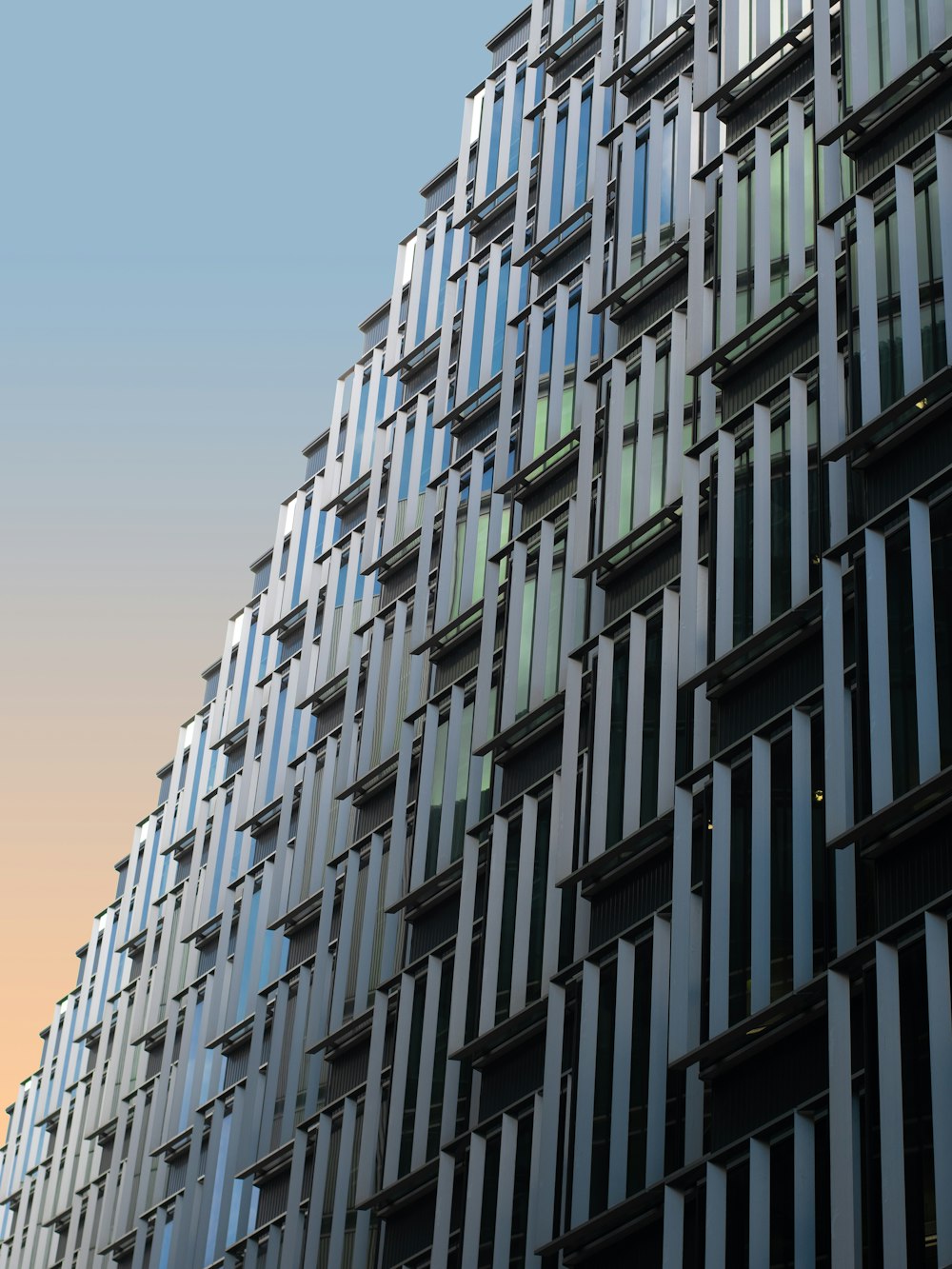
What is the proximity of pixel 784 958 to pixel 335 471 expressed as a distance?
96.6 ft

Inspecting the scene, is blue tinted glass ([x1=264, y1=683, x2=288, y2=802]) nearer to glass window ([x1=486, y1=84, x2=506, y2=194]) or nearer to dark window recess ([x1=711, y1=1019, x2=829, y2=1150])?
glass window ([x1=486, y1=84, x2=506, y2=194])

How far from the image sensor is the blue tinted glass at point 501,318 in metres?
47.0

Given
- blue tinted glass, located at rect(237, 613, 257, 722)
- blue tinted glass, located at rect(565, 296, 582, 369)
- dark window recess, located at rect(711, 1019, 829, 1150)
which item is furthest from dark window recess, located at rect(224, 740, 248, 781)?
dark window recess, located at rect(711, 1019, 829, 1150)

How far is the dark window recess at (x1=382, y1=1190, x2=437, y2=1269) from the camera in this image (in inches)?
1486

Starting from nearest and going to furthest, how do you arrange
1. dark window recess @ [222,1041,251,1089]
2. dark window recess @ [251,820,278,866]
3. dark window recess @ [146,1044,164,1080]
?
dark window recess @ [222,1041,251,1089], dark window recess @ [251,820,278,866], dark window recess @ [146,1044,164,1080]

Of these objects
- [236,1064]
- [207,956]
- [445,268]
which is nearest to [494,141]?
[445,268]

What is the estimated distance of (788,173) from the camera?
36.1 m

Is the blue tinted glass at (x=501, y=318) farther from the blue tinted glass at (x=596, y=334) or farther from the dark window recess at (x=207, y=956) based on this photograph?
the dark window recess at (x=207, y=956)

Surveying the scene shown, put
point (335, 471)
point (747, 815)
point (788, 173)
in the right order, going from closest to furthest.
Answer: point (747, 815)
point (788, 173)
point (335, 471)

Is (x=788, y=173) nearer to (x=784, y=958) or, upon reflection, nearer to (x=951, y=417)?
(x=951, y=417)

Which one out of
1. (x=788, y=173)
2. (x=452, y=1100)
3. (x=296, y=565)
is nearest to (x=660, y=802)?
(x=452, y=1100)

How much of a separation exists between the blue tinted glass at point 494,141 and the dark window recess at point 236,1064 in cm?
2083

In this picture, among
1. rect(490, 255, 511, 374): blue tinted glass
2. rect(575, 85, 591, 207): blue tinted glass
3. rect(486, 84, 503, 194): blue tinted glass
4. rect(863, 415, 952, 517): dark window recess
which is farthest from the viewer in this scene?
rect(486, 84, 503, 194): blue tinted glass

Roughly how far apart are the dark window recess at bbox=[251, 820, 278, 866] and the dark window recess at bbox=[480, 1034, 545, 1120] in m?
17.4
